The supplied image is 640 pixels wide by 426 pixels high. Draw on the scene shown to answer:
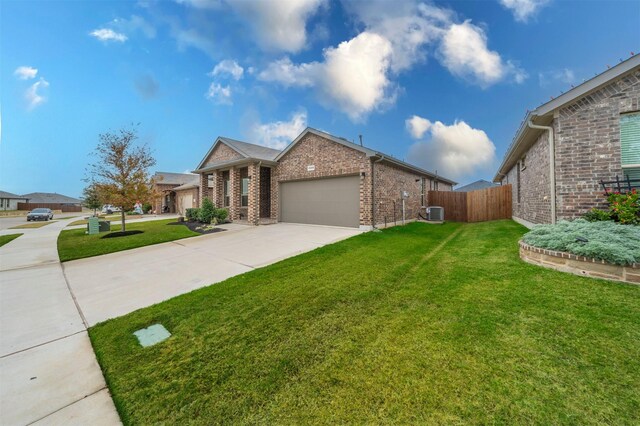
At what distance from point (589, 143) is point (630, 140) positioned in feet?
2.14

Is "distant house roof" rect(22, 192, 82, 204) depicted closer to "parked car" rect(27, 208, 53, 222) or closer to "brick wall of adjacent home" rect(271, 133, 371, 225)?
"parked car" rect(27, 208, 53, 222)

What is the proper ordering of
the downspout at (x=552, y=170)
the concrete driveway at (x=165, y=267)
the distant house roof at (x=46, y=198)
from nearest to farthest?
the concrete driveway at (x=165, y=267) < the downspout at (x=552, y=170) < the distant house roof at (x=46, y=198)

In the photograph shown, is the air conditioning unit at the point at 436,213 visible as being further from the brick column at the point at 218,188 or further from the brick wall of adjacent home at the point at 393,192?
the brick column at the point at 218,188

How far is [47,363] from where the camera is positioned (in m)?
2.48

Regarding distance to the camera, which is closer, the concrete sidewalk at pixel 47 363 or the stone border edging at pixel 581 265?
the concrete sidewalk at pixel 47 363

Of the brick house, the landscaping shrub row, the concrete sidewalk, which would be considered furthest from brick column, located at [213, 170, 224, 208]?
the concrete sidewalk

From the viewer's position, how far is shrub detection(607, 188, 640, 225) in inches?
186

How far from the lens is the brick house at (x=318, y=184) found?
10250 millimetres

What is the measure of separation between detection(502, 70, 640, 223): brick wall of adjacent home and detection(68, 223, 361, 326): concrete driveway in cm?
609

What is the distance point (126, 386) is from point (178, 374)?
0.41 m

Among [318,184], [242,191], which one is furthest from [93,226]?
[318,184]

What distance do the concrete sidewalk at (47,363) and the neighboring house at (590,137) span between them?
29.2 feet

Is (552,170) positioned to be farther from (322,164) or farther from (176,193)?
(176,193)

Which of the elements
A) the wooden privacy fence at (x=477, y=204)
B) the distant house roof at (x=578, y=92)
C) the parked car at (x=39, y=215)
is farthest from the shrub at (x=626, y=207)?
the parked car at (x=39, y=215)
